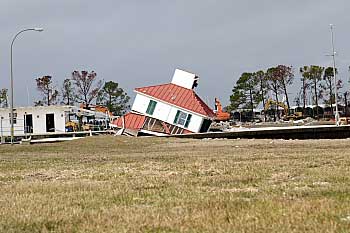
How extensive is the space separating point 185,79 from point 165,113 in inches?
213

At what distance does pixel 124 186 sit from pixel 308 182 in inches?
142

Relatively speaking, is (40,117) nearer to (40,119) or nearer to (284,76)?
(40,119)

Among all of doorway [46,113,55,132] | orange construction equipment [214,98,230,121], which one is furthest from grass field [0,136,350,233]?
orange construction equipment [214,98,230,121]

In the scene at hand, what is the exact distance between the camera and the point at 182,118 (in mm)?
55969

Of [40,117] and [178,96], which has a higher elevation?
[178,96]

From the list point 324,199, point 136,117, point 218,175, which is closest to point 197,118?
point 136,117

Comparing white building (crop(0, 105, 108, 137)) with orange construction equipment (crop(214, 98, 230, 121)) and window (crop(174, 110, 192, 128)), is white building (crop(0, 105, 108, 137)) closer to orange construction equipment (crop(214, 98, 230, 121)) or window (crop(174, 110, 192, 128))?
window (crop(174, 110, 192, 128))

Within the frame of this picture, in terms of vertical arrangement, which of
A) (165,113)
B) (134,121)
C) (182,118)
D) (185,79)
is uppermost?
(185,79)

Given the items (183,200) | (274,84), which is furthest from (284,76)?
(183,200)

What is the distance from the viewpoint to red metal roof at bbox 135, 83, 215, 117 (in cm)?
5578

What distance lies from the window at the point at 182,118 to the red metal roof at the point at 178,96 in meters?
0.67

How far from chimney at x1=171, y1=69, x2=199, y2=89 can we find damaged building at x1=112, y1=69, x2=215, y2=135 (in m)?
1.09

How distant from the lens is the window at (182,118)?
55.8 meters

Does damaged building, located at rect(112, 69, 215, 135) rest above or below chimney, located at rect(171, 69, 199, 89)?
below
